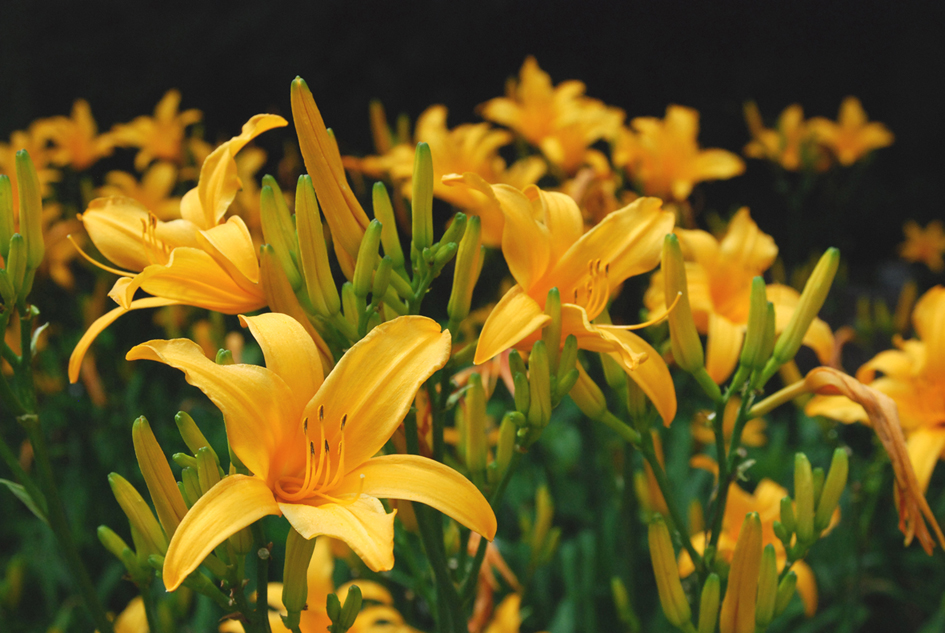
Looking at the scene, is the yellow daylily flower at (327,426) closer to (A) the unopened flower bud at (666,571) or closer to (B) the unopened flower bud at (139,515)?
(B) the unopened flower bud at (139,515)

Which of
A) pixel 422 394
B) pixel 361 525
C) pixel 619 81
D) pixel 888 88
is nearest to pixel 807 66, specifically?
pixel 888 88

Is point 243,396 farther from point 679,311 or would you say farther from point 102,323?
point 679,311

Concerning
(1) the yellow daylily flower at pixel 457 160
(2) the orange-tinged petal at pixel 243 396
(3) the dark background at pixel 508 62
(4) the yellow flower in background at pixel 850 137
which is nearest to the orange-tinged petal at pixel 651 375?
(2) the orange-tinged petal at pixel 243 396

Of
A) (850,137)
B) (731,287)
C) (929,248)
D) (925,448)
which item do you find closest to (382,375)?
(731,287)

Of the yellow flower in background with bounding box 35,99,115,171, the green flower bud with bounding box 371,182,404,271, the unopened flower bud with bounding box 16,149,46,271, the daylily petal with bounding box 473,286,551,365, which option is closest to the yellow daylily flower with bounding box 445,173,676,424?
the daylily petal with bounding box 473,286,551,365

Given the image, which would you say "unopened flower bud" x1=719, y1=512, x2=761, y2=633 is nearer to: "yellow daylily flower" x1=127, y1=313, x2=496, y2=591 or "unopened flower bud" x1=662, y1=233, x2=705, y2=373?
"unopened flower bud" x1=662, y1=233, x2=705, y2=373

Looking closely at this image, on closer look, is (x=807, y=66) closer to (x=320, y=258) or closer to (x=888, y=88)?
(x=888, y=88)
